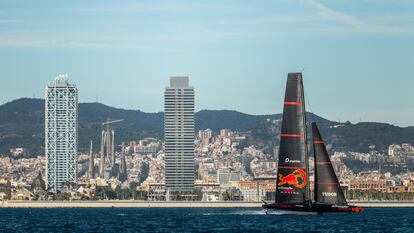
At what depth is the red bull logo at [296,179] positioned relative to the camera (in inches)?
4053

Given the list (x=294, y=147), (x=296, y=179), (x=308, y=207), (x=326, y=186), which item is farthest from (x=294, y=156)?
(x=326, y=186)

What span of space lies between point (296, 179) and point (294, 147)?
2774 millimetres

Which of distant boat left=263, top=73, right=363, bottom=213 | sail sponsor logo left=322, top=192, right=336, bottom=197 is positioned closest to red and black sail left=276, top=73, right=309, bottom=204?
distant boat left=263, top=73, right=363, bottom=213

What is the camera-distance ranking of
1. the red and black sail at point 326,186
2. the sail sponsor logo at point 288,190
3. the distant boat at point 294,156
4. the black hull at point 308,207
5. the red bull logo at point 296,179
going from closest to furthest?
the distant boat at point 294,156
the red bull logo at point 296,179
the black hull at point 308,207
the sail sponsor logo at point 288,190
the red and black sail at point 326,186

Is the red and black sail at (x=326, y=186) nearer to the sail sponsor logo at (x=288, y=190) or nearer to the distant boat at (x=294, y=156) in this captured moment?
the distant boat at (x=294, y=156)

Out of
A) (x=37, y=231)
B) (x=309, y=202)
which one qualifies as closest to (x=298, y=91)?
(x=309, y=202)

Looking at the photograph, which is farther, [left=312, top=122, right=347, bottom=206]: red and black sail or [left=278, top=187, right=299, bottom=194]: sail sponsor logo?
[left=312, top=122, right=347, bottom=206]: red and black sail

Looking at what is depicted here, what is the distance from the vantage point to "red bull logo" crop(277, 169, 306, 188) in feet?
338

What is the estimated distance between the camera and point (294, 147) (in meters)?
103

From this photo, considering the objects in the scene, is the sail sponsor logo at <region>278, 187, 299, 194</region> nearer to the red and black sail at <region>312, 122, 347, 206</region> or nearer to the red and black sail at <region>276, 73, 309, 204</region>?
the red and black sail at <region>276, 73, 309, 204</region>

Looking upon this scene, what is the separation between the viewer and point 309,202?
104438 mm

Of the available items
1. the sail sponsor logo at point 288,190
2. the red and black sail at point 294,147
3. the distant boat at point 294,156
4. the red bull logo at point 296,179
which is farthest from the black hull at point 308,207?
the red bull logo at point 296,179

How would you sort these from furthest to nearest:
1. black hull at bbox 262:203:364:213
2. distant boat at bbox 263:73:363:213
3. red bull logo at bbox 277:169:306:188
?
1. black hull at bbox 262:203:364:213
2. red bull logo at bbox 277:169:306:188
3. distant boat at bbox 263:73:363:213

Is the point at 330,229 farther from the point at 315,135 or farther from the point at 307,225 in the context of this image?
the point at 315,135
